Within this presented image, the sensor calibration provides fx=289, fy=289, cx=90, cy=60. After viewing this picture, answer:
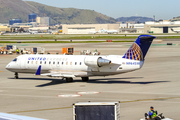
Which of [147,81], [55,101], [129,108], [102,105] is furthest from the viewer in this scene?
[147,81]

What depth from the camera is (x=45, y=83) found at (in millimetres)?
38219

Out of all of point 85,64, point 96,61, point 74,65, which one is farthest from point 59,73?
point 96,61

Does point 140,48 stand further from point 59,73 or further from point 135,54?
point 59,73

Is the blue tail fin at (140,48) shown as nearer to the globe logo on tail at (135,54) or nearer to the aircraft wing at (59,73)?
the globe logo on tail at (135,54)

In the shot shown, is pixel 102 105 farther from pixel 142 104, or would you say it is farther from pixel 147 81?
pixel 147 81

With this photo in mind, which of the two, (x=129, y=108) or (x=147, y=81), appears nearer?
(x=129, y=108)

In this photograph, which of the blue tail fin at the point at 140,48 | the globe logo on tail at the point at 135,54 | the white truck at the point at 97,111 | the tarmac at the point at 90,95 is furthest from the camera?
the globe logo on tail at the point at 135,54

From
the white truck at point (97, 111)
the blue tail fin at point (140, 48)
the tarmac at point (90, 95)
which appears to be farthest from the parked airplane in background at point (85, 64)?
the white truck at point (97, 111)

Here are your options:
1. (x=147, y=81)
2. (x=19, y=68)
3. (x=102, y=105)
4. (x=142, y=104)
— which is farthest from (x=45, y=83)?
(x=102, y=105)

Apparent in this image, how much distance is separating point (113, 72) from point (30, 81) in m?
12.1

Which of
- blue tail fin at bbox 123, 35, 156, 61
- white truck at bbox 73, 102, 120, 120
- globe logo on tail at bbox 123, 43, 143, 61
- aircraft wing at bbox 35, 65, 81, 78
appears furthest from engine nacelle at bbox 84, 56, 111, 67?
white truck at bbox 73, 102, 120, 120

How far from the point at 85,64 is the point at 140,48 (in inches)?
282

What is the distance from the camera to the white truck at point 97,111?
1546cm

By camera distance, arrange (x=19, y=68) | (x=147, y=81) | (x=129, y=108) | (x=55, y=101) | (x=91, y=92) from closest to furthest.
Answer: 1. (x=129, y=108)
2. (x=55, y=101)
3. (x=91, y=92)
4. (x=147, y=81)
5. (x=19, y=68)
